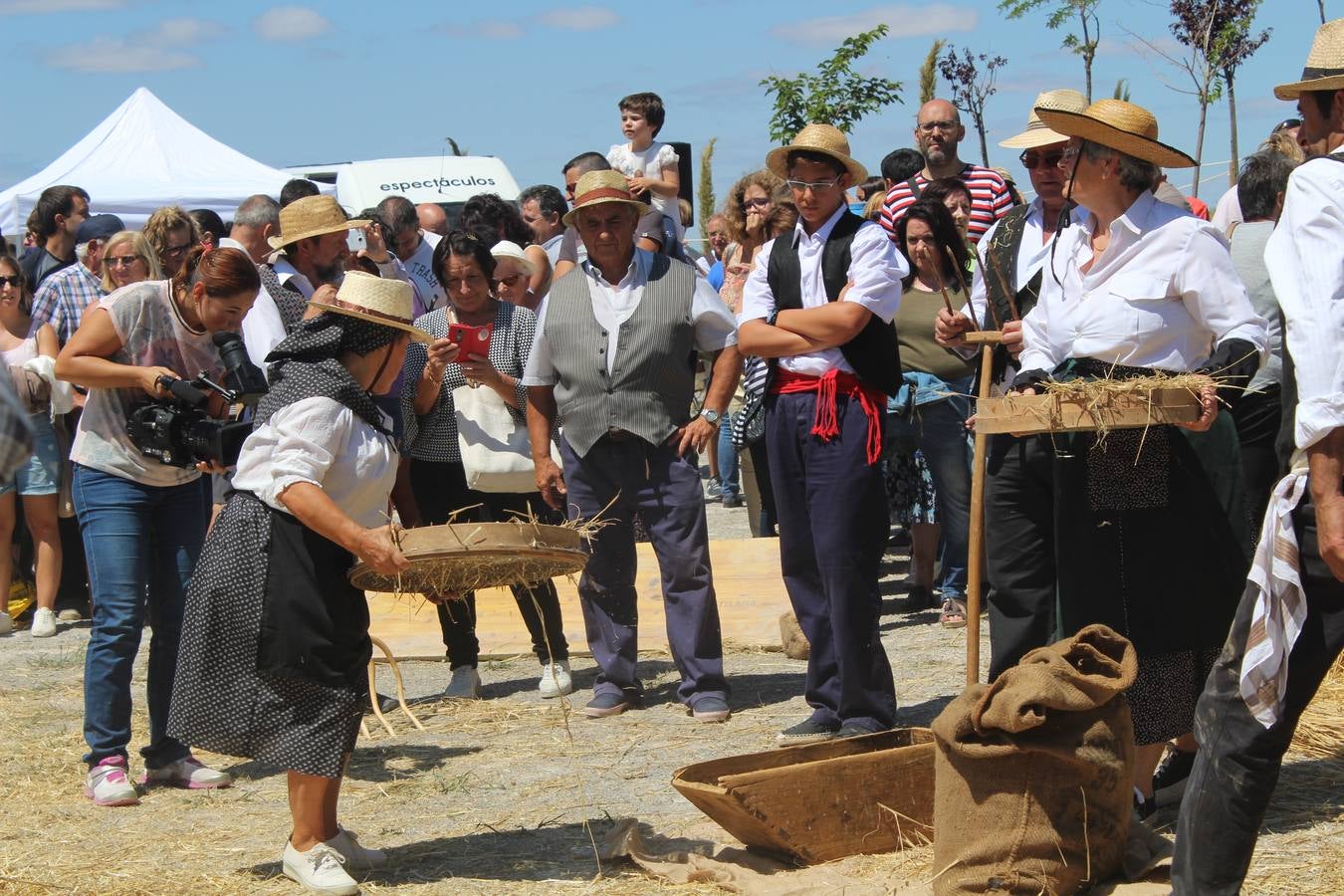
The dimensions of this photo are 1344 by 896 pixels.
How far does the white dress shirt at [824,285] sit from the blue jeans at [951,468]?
2.49 meters

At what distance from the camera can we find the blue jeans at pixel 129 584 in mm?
6105

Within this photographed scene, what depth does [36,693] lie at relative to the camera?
8.40 meters

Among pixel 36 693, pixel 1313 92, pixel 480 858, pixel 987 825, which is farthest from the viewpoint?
pixel 36 693

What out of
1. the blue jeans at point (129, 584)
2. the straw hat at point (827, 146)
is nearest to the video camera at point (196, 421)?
the blue jeans at point (129, 584)

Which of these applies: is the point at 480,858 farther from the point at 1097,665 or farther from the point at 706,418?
the point at 706,418

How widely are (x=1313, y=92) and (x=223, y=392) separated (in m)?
4.04

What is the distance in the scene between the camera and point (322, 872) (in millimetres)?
4867

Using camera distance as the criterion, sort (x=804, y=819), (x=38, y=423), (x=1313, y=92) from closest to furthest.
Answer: (x=1313, y=92), (x=804, y=819), (x=38, y=423)

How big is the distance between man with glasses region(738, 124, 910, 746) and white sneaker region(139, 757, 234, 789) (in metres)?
2.33

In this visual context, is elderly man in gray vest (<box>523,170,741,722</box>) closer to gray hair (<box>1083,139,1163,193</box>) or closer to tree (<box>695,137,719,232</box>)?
gray hair (<box>1083,139,1163,193</box>)

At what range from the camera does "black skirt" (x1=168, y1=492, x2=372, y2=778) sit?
4.83 m

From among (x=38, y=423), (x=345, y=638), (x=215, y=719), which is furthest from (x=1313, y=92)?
(x=38, y=423)

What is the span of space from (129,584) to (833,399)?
288 cm

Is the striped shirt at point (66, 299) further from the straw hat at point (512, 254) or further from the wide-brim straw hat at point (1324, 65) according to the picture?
the wide-brim straw hat at point (1324, 65)
